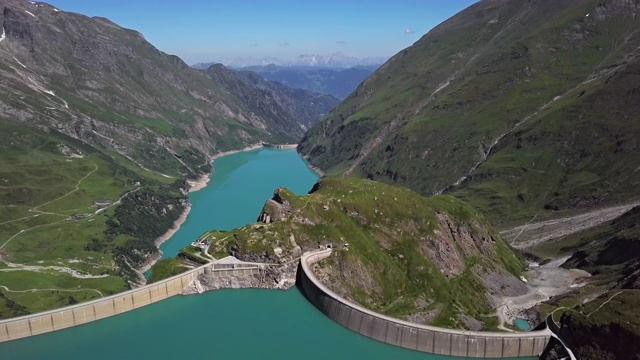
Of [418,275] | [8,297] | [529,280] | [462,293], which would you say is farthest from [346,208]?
[8,297]

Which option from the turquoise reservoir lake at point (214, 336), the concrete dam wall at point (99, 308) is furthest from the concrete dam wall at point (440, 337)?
the concrete dam wall at point (99, 308)

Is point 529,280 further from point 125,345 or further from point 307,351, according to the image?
point 125,345

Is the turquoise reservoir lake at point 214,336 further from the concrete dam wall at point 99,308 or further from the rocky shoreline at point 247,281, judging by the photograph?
the rocky shoreline at point 247,281

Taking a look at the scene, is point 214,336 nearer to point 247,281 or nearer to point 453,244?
point 247,281

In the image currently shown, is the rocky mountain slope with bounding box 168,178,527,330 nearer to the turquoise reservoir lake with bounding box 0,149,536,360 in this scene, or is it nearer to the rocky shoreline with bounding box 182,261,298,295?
the rocky shoreline with bounding box 182,261,298,295

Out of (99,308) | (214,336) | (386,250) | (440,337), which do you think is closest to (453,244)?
(386,250)

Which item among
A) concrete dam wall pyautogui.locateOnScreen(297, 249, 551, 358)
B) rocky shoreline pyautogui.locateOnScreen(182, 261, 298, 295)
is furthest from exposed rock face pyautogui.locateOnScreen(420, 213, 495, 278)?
rocky shoreline pyautogui.locateOnScreen(182, 261, 298, 295)

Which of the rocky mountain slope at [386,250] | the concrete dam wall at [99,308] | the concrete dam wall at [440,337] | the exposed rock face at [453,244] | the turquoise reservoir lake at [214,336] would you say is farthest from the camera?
the exposed rock face at [453,244]
